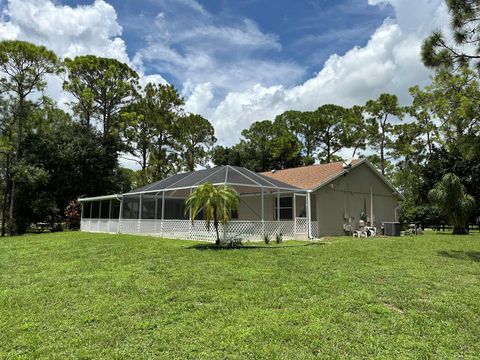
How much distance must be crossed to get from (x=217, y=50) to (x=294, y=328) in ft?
44.6

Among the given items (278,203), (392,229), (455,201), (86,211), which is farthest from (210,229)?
(86,211)

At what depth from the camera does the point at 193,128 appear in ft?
133

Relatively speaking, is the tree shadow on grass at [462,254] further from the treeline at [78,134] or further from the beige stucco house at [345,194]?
the treeline at [78,134]

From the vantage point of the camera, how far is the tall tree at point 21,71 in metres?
29.1

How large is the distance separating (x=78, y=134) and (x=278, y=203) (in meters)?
22.6

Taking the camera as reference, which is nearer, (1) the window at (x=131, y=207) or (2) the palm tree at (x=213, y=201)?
(2) the palm tree at (x=213, y=201)

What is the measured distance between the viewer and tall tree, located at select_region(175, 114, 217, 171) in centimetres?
3956

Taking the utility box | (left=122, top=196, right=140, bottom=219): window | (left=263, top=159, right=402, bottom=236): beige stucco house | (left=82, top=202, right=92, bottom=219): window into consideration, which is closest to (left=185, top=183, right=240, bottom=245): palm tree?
(left=263, top=159, right=402, bottom=236): beige stucco house

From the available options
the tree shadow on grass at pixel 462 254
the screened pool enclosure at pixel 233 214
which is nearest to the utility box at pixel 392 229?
the screened pool enclosure at pixel 233 214

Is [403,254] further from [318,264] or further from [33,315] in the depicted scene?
[33,315]

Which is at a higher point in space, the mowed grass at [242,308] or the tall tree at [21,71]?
the tall tree at [21,71]

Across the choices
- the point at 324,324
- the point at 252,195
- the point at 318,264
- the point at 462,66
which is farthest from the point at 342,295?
the point at 252,195

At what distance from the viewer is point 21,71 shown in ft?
98.1

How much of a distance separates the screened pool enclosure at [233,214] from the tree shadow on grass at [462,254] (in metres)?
6.92
